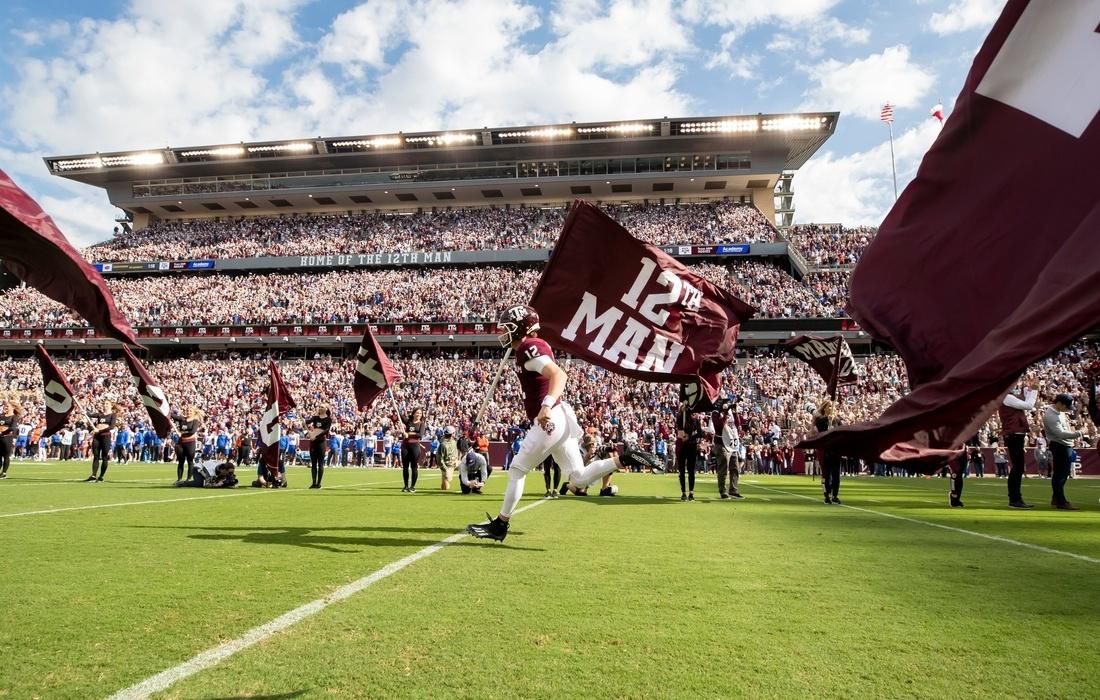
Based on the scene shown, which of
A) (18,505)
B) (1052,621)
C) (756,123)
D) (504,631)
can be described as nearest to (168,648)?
(504,631)

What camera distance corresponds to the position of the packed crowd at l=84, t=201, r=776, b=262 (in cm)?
5756

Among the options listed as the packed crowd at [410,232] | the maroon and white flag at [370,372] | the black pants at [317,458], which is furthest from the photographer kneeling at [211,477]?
the packed crowd at [410,232]

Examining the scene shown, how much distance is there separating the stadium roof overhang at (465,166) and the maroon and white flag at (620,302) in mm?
53632

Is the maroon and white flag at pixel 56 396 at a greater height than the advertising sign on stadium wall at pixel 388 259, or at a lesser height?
lesser

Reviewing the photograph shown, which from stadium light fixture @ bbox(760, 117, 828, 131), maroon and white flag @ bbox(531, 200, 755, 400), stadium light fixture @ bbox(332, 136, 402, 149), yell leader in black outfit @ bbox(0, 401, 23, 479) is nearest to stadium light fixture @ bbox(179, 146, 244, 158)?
stadium light fixture @ bbox(332, 136, 402, 149)

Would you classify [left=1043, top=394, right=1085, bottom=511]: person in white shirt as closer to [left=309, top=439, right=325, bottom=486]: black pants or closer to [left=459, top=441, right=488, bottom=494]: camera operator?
[left=459, top=441, right=488, bottom=494]: camera operator

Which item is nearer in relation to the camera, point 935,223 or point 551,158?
point 935,223

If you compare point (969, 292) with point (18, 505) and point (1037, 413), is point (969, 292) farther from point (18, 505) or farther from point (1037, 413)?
point (1037, 413)

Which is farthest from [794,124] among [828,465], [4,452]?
[4,452]

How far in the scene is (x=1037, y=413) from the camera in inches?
1145

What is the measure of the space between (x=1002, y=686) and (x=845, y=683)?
0.63 m

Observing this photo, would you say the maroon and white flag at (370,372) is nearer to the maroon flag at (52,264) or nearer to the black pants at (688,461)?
the black pants at (688,461)

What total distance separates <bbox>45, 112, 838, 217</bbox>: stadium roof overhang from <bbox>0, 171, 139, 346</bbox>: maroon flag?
58839mm

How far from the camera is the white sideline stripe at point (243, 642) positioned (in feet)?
8.62
